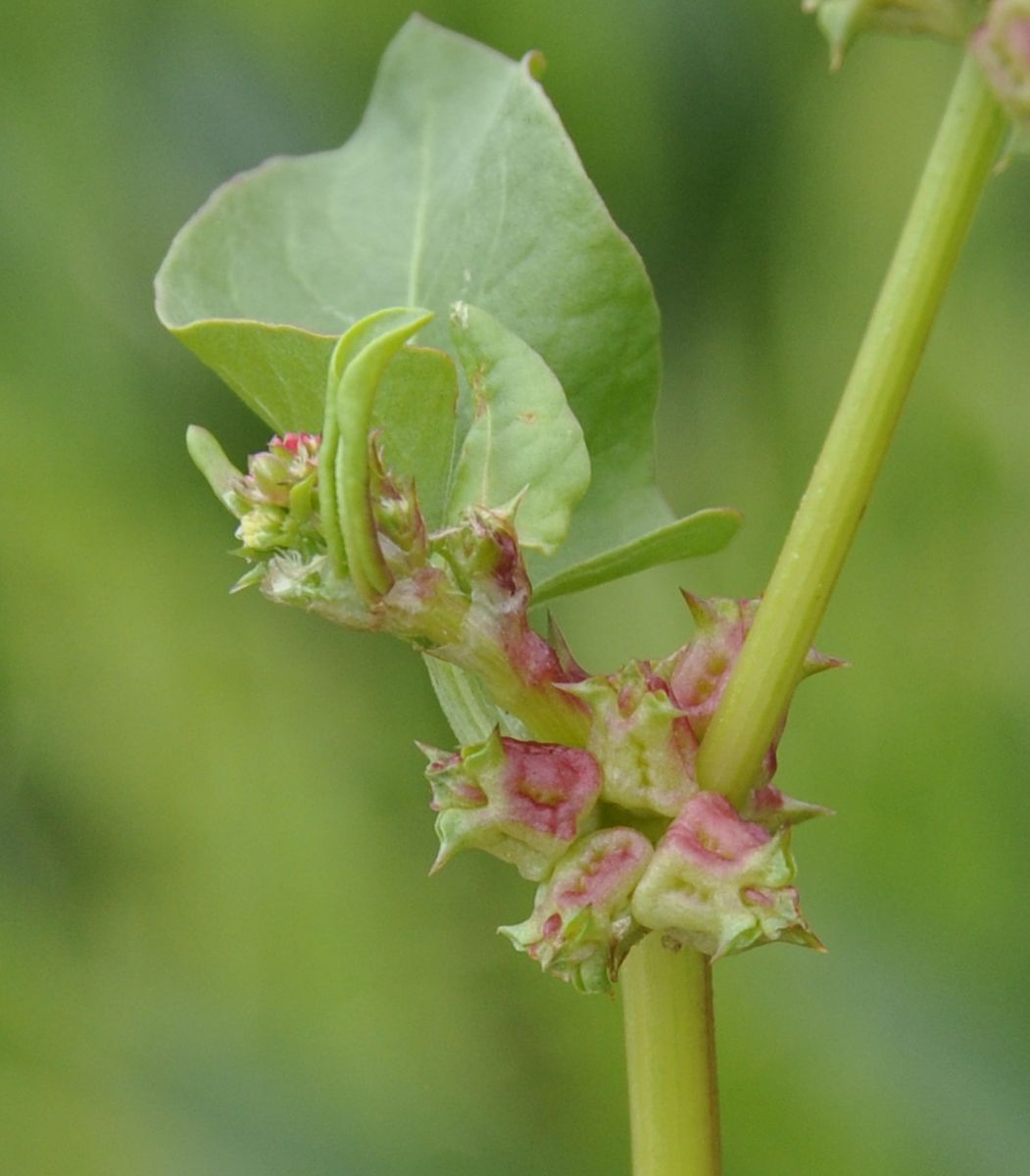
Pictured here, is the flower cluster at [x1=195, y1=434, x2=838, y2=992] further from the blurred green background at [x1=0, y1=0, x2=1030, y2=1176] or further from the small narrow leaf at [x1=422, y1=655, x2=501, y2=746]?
the blurred green background at [x1=0, y1=0, x2=1030, y2=1176]

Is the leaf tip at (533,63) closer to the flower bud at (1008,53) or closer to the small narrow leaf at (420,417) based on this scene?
the small narrow leaf at (420,417)

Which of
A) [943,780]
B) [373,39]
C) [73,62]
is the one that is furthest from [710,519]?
[73,62]

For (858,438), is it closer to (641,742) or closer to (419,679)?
(641,742)

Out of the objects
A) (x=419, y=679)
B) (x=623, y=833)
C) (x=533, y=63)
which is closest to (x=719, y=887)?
(x=623, y=833)

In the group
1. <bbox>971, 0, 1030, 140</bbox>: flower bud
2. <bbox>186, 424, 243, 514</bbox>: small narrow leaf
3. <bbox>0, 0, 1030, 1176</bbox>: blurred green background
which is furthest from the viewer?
<bbox>0, 0, 1030, 1176</bbox>: blurred green background

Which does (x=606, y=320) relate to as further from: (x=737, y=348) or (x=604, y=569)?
(x=737, y=348)

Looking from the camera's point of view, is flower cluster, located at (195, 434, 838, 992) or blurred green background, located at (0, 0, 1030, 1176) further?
blurred green background, located at (0, 0, 1030, 1176)

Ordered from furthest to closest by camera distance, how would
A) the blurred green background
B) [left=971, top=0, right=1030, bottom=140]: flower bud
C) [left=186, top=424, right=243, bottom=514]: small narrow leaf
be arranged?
the blurred green background
[left=186, top=424, right=243, bottom=514]: small narrow leaf
[left=971, top=0, right=1030, bottom=140]: flower bud

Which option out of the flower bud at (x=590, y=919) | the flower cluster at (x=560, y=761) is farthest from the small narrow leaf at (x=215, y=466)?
the flower bud at (x=590, y=919)

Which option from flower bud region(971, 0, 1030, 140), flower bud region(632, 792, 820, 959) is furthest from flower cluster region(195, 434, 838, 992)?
flower bud region(971, 0, 1030, 140)
